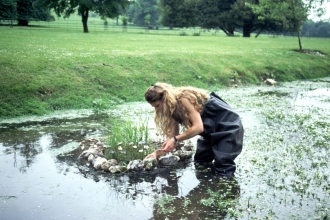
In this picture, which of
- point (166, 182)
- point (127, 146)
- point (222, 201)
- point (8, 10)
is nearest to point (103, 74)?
point (127, 146)

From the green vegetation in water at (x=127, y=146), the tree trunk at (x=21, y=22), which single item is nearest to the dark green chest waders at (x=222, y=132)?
the green vegetation in water at (x=127, y=146)

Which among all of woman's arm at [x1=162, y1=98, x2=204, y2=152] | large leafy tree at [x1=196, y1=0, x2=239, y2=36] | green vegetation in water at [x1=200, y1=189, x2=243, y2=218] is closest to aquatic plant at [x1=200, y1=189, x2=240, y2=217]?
green vegetation in water at [x1=200, y1=189, x2=243, y2=218]

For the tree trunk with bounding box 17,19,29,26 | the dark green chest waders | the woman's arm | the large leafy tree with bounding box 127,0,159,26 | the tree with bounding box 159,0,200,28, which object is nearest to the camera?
the woman's arm

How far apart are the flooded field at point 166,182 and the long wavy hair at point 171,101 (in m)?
1.32

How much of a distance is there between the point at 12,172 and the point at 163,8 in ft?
216

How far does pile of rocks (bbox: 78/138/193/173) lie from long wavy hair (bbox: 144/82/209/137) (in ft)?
3.90

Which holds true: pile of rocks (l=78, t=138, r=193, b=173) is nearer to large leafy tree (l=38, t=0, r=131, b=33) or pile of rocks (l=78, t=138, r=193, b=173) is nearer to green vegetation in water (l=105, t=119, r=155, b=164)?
green vegetation in water (l=105, t=119, r=155, b=164)

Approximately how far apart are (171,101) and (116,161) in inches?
92.8

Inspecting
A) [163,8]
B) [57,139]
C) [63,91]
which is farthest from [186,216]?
[163,8]

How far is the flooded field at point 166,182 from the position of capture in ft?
21.5

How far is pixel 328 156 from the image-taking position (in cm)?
923

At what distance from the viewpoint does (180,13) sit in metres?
69.6

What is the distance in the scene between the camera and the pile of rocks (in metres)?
8.30

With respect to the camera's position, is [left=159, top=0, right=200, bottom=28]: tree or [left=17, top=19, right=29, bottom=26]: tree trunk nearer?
[left=17, top=19, right=29, bottom=26]: tree trunk
